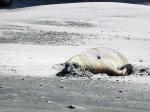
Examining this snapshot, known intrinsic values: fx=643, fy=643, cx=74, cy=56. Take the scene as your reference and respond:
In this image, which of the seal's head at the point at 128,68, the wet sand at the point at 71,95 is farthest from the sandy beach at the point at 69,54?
the seal's head at the point at 128,68

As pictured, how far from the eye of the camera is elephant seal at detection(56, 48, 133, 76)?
12078mm

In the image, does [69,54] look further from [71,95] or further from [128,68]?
[71,95]

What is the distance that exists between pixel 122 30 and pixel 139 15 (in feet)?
12.8

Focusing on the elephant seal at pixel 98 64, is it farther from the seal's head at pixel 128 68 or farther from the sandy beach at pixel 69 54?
the sandy beach at pixel 69 54

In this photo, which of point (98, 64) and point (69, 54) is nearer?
point (98, 64)

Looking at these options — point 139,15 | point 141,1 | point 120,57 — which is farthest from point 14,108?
point 141,1

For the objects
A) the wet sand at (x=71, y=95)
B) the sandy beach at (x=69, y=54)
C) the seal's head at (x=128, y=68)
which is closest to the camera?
the wet sand at (x=71, y=95)

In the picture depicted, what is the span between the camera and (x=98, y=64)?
12430 mm

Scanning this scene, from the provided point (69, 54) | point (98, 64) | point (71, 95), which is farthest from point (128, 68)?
point (71, 95)

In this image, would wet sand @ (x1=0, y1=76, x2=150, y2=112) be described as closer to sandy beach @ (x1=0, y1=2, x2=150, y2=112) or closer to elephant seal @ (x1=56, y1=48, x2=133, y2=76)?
sandy beach @ (x1=0, y1=2, x2=150, y2=112)

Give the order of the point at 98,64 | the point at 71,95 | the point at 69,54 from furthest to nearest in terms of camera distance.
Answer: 1. the point at 69,54
2. the point at 98,64
3. the point at 71,95

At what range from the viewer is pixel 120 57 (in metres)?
13.2

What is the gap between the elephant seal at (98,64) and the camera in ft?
39.6

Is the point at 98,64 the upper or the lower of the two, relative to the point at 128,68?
upper
